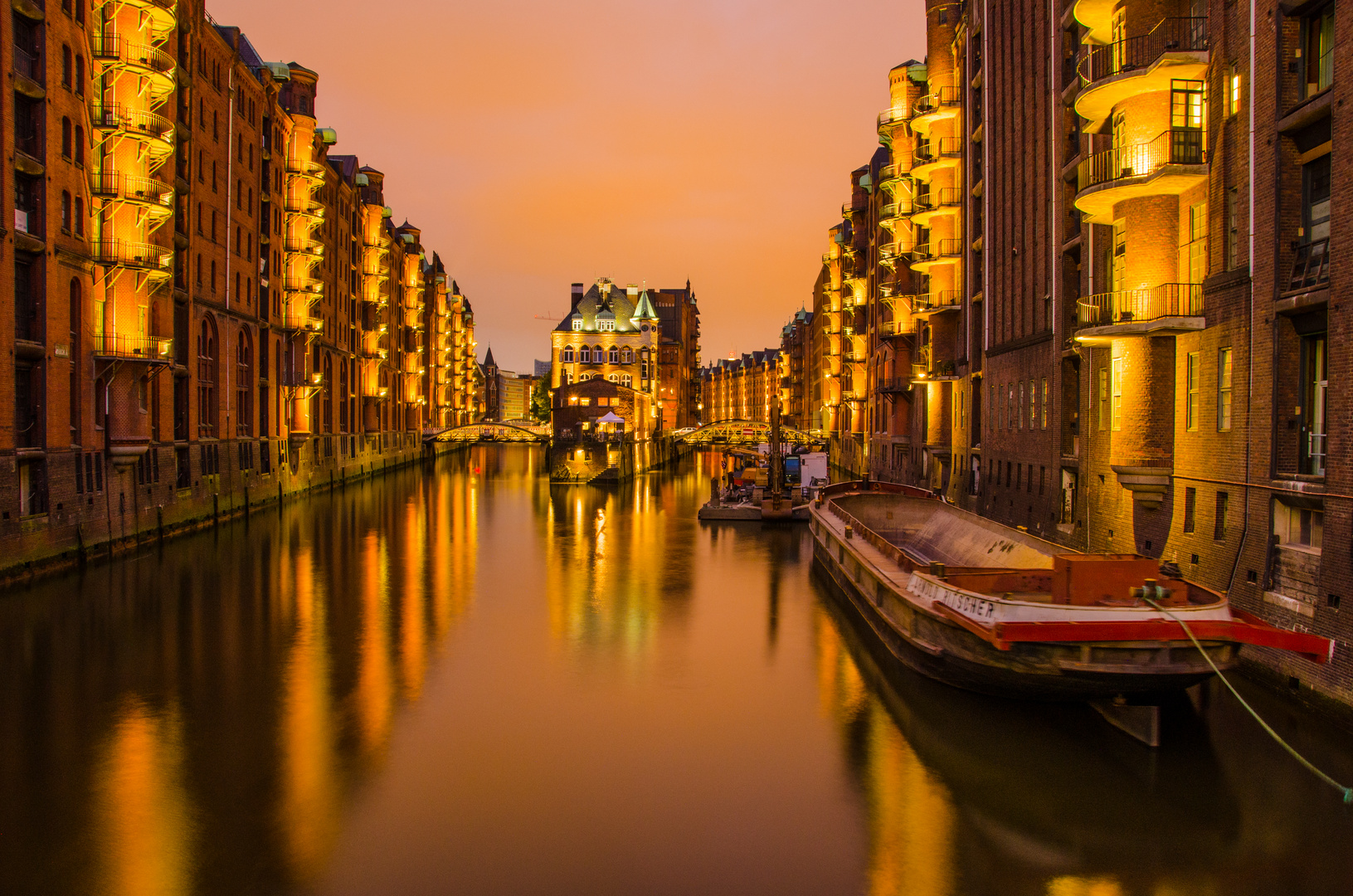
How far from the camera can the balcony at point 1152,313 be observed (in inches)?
697

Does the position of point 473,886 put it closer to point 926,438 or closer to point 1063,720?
point 1063,720

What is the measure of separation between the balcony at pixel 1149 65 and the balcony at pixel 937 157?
21.3m

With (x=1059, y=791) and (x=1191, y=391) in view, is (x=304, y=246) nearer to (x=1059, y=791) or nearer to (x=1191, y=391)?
(x=1191, y=391)

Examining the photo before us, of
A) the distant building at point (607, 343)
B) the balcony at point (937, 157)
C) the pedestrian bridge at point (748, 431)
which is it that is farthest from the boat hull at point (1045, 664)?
the distant building at point (607, 343)

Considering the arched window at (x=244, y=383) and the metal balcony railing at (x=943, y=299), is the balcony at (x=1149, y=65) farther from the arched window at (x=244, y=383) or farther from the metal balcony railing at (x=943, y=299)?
the arched window at (x=244, y=383)

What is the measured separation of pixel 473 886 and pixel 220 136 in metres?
41.6

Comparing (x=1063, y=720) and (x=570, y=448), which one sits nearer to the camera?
(x=1063, y=720)

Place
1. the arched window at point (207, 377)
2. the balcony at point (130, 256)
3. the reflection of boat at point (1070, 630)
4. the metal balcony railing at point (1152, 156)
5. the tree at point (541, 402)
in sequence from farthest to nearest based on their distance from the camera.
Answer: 1. the tree at point (541, 402)
2. the arched window at point (207, 377)
3. the balcony at point (130, 256)
4. the metal balcony railing at point (1152, 156)
5. the reflection of boat at point (1070, 630)

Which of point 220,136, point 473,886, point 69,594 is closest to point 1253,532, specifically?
point 473,886

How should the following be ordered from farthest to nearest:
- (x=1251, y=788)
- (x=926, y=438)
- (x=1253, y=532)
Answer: (x=926, y=438)
(x=1253, y=532)
(x=1251, y=788)

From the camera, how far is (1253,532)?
601 inches

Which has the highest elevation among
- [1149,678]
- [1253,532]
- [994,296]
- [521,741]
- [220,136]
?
[220,136]

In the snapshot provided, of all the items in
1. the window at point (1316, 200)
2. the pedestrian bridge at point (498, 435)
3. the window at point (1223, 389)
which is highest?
the window at point (1316, 200)

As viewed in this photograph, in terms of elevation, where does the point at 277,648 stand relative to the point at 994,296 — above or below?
below
